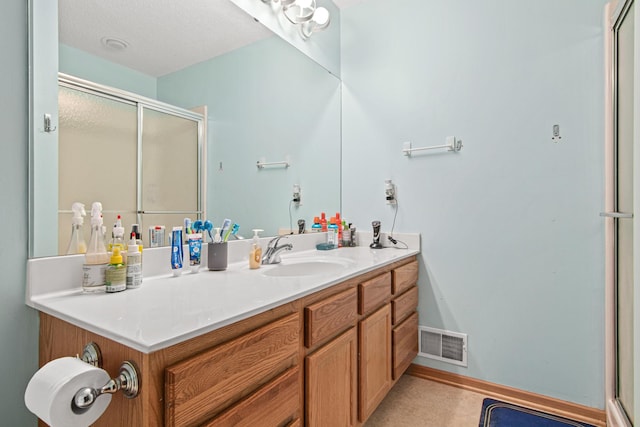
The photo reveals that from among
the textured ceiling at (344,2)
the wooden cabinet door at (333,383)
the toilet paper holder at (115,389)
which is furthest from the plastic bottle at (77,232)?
the textured ceiling at (344,2)

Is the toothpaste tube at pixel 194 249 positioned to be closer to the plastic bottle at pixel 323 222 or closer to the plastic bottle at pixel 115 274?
the plastic bottle at pixel 115 274

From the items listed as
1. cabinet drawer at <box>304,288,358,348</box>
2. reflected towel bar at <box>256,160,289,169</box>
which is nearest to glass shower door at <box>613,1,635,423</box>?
cabinet drawer at <box>304,288,358,348</box>

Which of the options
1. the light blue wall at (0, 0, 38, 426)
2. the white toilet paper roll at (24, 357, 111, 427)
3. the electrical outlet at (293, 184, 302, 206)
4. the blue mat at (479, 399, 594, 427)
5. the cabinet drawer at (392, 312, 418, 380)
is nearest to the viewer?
Answer: the white toilet paper roll at (24, 357, 111, 427)

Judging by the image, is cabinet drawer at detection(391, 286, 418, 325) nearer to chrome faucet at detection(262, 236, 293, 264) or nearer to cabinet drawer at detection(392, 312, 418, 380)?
cabinet drawer at detection(392, 312, 418, 380)

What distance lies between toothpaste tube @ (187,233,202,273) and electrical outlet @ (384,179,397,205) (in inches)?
49.9

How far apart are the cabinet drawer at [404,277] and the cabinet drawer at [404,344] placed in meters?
0.19

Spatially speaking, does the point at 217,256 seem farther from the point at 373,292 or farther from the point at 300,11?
the point at 300,11

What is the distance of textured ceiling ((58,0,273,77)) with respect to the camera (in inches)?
41.2

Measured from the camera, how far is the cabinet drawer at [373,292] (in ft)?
4.58

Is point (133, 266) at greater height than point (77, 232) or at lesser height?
lesser

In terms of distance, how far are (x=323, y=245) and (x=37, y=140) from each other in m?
1.47

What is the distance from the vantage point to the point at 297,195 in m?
2.04

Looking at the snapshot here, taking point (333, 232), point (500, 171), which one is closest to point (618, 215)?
point (500, 171)

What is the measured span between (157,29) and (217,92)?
313mm
